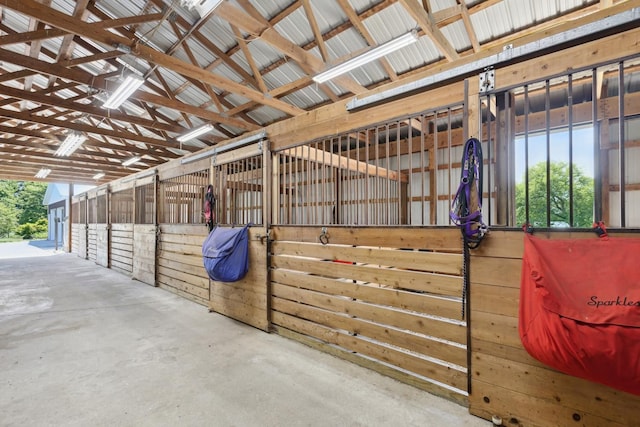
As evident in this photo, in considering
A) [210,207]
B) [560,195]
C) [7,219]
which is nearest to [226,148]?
[210,207]

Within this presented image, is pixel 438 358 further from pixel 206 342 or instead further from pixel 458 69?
pixel 206 342

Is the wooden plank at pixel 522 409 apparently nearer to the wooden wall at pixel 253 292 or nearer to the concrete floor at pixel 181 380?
the concrete floor at pixel 181 380

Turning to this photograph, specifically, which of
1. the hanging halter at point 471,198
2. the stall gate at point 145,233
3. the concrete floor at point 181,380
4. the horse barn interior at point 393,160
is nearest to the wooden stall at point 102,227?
the horse barn interior at point 393,160

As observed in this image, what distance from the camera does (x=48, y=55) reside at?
5.63 m

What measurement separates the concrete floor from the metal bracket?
1.98 meters

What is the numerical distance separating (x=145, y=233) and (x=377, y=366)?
17.0ft

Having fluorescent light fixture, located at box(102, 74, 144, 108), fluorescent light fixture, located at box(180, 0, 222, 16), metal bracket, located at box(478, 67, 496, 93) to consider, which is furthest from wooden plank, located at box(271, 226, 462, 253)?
fluorescent light fixture, located at box(102, 74, 144, 108)

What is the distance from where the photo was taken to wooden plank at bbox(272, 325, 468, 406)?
194cm

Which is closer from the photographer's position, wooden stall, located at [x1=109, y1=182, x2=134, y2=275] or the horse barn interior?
the horse barn interior

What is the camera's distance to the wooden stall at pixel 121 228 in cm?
658

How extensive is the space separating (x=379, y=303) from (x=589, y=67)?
1882 mm

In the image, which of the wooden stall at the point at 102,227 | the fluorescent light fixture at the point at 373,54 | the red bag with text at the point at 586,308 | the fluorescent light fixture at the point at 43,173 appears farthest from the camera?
the fluorescent light fixture at the point at 43,173

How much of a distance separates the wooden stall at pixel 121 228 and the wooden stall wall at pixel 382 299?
516 cm

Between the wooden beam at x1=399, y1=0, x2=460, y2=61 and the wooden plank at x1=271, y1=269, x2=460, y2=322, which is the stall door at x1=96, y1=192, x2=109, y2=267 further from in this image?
the wooden beam at x1=399, y1=0, x2=460, y2=61
